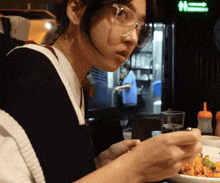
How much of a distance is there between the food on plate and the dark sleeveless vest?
38 cm

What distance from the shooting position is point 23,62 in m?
0.61

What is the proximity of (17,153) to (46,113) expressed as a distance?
12 centimetres

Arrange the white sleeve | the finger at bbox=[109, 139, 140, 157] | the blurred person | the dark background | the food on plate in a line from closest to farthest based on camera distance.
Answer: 1. the white sleeve
2. the food on plate
3. the finger at bbox=[109, 139, 140, 157]
4. the dark background
5. the blurred person

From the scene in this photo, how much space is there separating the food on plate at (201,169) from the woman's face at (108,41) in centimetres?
50

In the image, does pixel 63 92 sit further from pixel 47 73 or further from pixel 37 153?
pixel 37 153

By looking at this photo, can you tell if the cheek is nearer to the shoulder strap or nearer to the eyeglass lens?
the eyeglass lens

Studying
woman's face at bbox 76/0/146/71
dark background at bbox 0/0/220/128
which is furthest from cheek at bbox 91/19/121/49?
dark background at bbox 0/0/220/128

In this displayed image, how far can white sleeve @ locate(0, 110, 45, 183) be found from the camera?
0.52 meters

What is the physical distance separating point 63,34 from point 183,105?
2.94 meters

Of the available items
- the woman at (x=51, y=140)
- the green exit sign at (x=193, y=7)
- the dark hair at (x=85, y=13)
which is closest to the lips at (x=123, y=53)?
the dark hair at (x=85, y=13)

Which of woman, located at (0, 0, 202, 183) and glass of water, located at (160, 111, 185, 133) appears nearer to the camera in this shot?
woman, located at (0, 0, 202, 183)

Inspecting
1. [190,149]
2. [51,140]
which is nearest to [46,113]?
[51,140]

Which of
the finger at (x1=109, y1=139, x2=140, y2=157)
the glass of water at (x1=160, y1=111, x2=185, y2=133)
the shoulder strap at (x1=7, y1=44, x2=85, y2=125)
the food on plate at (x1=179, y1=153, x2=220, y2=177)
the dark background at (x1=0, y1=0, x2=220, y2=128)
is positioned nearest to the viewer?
the shoulder strap at (x1=7, y1=44, x2=85, y2=125)

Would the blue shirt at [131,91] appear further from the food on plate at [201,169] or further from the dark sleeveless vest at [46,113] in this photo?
the dark sleeveless vest at [46,113]
